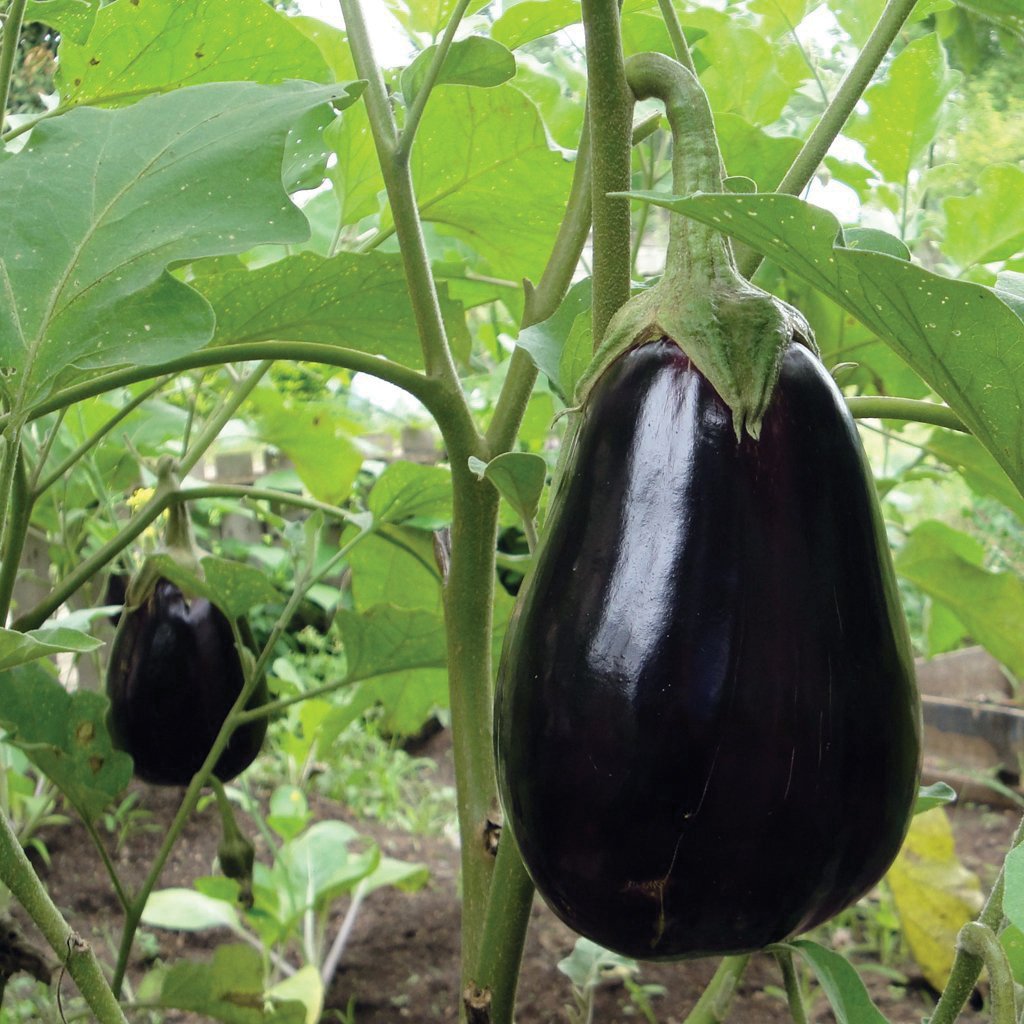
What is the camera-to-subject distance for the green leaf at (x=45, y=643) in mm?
343

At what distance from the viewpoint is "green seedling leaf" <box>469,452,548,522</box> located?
1.28 ft

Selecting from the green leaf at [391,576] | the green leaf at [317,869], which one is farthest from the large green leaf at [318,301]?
the green leaf at [317,869]

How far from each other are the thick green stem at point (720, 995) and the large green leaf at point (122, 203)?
1.43 ft

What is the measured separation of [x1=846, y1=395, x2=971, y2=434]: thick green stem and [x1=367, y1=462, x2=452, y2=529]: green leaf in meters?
0.29

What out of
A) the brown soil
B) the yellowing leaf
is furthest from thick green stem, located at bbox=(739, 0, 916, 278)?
the yellowing leaf

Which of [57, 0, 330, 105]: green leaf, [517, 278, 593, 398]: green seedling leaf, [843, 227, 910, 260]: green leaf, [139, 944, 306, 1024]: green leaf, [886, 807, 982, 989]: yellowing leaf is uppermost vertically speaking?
[57, 0, 330, 105]: green leaf

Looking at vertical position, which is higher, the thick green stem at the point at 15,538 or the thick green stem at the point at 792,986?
the thick green stem at the point at 15,538

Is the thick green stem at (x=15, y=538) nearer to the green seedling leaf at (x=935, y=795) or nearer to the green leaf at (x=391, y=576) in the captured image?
the green leaf at (x=391, y=576)

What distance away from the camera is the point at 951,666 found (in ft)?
7.87

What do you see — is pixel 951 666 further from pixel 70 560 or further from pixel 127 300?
pixel 127 300

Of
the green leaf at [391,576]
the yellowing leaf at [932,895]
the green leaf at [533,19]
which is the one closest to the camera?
Answer: the green leaf at [533,19]

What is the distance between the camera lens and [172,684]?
0.71m

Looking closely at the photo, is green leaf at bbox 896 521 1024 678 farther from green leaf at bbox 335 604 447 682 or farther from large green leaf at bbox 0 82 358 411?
large green leaf at bbox 0 82 358 411

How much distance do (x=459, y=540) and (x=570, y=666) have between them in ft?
0.62
